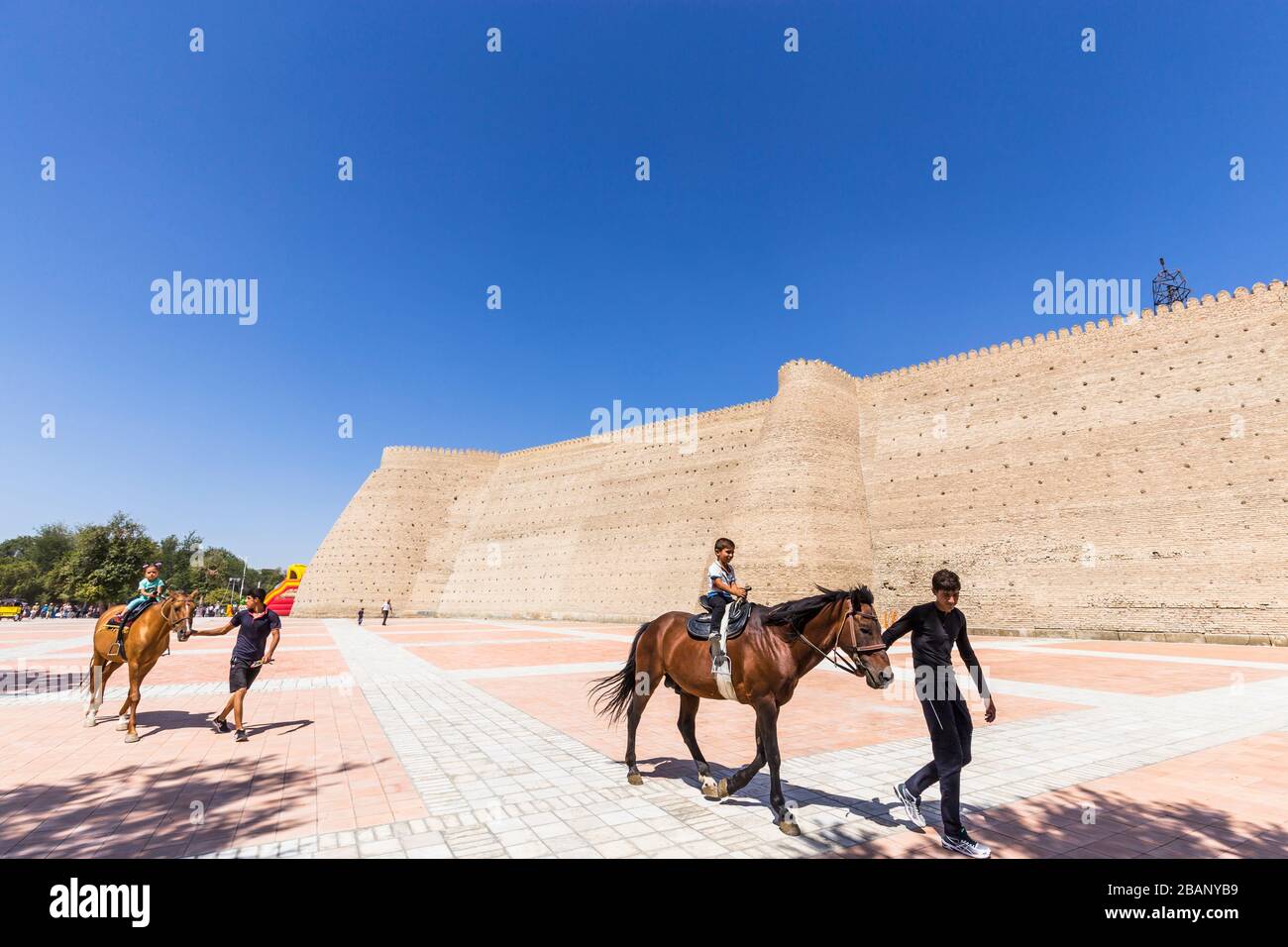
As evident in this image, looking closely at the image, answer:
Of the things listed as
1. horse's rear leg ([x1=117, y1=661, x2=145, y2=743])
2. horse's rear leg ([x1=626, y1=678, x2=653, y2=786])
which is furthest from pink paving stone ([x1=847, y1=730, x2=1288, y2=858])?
horse's rear leg ([x1=117, y1=661, x2=145, y2=743])

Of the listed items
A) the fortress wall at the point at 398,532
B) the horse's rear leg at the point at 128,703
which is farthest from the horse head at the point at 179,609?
the fortress wall at the point at 398,532

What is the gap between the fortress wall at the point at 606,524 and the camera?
131ft

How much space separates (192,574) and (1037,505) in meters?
105

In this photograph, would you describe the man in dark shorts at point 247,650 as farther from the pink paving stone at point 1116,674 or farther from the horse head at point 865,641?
the pink paving stone at point 1116,674

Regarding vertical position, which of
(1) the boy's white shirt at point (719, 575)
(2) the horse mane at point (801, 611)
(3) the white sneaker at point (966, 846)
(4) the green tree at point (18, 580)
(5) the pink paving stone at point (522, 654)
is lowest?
(4) the green tree at point (18, 580)

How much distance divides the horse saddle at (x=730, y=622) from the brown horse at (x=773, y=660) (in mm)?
56

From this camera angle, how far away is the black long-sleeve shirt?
4238 mm

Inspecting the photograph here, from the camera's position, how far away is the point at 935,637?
4.29 meters

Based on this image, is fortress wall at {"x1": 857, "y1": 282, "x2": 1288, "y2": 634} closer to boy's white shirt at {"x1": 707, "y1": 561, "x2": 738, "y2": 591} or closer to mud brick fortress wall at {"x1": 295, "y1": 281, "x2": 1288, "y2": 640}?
mud brick fortress wall at {"x1": 295, "y1": 281, "x2": 1288, "y2": 640}

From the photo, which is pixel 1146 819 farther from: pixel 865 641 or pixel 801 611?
pixel 801 611

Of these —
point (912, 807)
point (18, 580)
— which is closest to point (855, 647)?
point (912, 807)

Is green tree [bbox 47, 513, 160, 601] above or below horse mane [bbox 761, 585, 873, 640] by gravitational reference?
below
